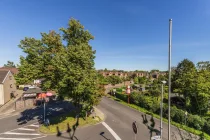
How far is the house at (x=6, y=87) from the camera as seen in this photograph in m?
29.7

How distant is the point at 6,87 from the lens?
31.4 m

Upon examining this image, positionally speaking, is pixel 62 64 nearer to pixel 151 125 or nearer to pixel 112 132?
pixel 112 132

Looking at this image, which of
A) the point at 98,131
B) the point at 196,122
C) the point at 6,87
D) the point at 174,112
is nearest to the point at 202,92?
the point at 174,112

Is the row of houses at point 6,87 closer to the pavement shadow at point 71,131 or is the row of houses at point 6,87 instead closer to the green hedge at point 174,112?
the pavement shadow at point 71,131

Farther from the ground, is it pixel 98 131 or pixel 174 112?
pixel 174 112

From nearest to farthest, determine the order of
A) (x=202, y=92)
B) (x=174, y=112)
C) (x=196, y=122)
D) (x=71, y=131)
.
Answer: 1. (x=71, y=131)
2. (x=196, y=122)
3. (x=174, y=112)
4. (x=202, y=92)

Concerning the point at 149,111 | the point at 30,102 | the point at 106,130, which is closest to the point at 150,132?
the point at 106,130

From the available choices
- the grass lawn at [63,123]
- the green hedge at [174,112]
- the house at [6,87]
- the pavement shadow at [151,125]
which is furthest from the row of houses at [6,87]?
the pavement shadow at [151,125]

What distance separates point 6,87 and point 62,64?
23.3 metres

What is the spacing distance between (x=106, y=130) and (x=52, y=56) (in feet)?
35.8

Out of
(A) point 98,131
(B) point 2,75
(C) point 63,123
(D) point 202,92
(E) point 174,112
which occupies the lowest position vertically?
(A) point 98,131

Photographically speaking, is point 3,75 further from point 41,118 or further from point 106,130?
point 106,130

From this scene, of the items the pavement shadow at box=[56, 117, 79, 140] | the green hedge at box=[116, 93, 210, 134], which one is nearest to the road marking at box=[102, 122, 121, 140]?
the pavement shadow at box=[56, 117, 79, 140]

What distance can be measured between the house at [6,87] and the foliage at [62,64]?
18.0 m
